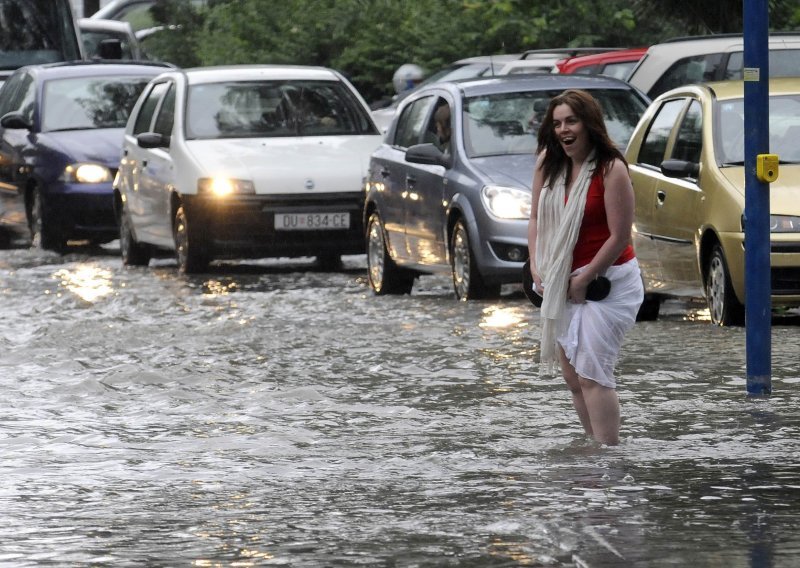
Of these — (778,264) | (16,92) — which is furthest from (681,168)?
(16,92)

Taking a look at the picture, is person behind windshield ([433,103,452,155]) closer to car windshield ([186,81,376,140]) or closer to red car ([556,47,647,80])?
car windshield ([186,81,376,140])

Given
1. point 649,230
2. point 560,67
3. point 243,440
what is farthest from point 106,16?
point 243,440

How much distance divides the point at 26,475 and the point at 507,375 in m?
3.34

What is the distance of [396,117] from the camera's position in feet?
56.2

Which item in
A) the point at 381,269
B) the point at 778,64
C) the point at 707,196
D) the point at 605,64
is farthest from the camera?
the point at 605,64

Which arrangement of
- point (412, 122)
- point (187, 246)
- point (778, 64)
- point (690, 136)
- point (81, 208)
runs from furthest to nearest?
point (81, 208)
point (778, 64)
point (187, 246)
point (412, 122)
point (690, 136)

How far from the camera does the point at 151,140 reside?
61.3 ft

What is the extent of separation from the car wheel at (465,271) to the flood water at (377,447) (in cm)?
64

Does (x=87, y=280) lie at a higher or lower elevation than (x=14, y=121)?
lower

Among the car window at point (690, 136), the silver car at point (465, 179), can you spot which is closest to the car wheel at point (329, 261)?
the silver car at point (465, 179)

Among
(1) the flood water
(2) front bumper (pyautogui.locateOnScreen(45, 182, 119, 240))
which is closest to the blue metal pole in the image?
(1) the flood water

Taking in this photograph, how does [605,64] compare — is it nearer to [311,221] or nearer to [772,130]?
[311,221]

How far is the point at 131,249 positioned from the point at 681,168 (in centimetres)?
808

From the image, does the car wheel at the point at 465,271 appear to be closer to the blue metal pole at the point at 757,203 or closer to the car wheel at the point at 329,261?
the car wheel at the point at 329,261
